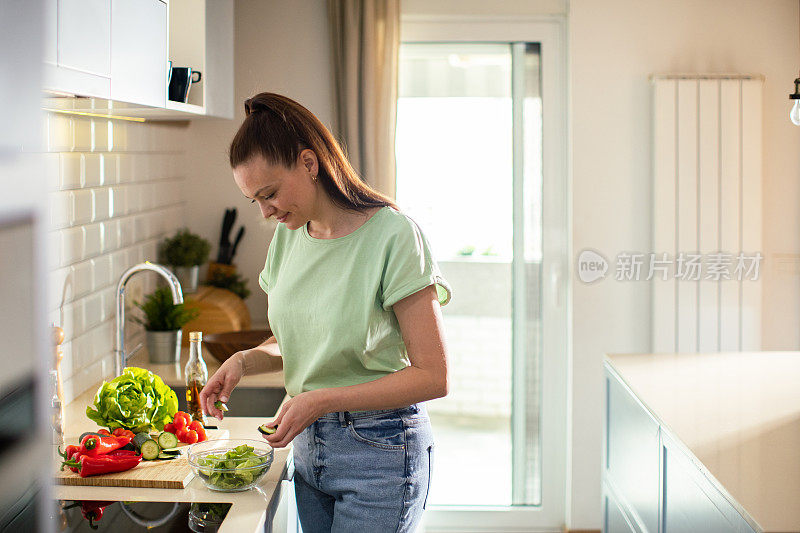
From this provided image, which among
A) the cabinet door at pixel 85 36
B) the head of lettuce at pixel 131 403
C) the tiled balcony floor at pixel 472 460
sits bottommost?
the tiled balcony floor at pixel 472 460

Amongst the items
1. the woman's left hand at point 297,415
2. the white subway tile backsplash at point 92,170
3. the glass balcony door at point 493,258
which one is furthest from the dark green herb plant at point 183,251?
the woman's left hand at point 297,415

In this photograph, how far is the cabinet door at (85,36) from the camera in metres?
1.25

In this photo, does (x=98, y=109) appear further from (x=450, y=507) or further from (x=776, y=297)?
(x=776, y=297)

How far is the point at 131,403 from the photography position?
5.34 feet

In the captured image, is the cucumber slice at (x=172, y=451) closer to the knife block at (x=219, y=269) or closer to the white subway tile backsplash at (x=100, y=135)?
the white subway tile backsplash at (x=100, y=135)

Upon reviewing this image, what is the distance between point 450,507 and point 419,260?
2068mm

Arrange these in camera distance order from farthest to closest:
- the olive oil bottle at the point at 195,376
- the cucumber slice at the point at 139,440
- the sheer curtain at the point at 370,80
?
the sheer curtain at the point at 370,80, the olive oil bottle at the point at 195,376, the cucumber slice at the point at 139,440

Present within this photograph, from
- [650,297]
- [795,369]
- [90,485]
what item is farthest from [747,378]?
[90,485]

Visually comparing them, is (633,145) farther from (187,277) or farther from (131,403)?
(131,403)

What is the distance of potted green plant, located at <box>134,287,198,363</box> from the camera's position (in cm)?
241

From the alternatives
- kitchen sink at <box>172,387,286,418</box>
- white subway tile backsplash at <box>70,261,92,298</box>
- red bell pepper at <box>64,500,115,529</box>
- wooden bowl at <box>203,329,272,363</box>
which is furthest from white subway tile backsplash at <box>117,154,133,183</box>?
red bell pepper at <box>64,500,115,529</box>

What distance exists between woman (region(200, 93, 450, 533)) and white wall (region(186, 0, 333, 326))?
1.55 metres

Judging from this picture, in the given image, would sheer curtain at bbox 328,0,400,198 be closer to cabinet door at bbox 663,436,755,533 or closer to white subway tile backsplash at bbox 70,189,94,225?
white subway tile backsplash at bbox 70,189,94,225

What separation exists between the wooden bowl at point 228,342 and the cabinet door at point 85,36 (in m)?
1.09
